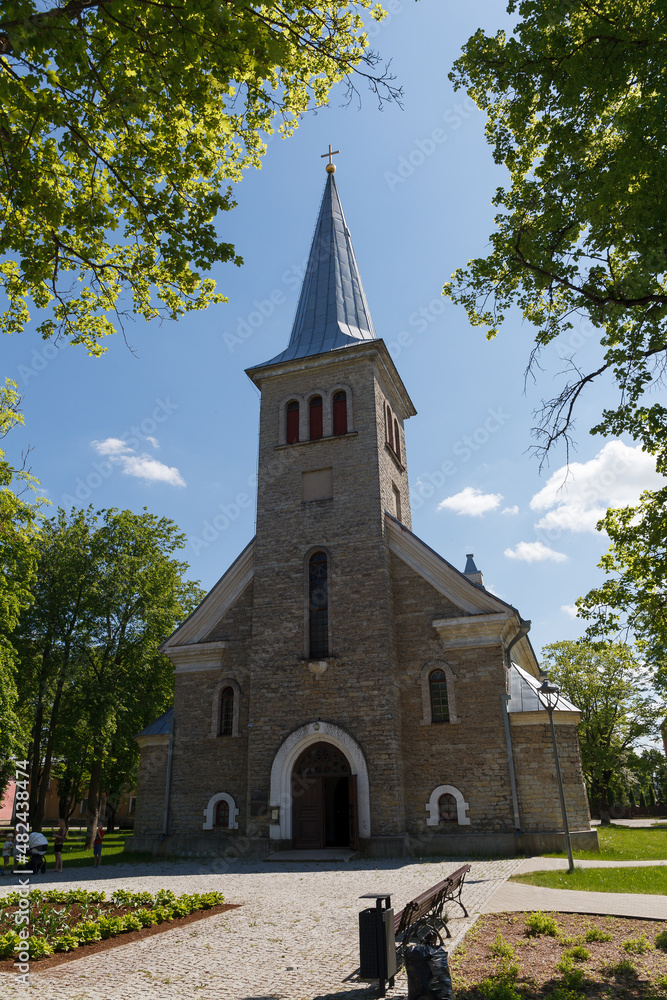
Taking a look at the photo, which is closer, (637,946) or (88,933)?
(637,946)

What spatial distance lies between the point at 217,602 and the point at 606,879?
14496mm

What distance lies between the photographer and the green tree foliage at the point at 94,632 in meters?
28.2

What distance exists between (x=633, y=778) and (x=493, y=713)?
105 feet

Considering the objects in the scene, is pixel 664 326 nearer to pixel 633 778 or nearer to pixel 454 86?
pixel 454 86

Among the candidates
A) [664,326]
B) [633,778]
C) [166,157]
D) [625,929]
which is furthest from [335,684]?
[633,778]

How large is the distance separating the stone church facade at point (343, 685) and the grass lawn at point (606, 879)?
4091 mm

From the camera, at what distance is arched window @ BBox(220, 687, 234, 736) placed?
70.9 ft

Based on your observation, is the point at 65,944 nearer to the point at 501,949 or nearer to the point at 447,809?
the point at 501,949

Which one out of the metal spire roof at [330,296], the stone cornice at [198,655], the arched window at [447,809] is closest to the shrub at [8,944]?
the arched window at [447,809]

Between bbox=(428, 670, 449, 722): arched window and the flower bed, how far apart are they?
9.66 metres

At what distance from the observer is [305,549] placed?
70.7 ft

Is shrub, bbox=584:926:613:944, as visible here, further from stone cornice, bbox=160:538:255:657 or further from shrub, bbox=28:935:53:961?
stone cornice, bbox=160:538:255:657

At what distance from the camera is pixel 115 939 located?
8586mm

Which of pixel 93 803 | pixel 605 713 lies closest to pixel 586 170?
pixel 93 803
